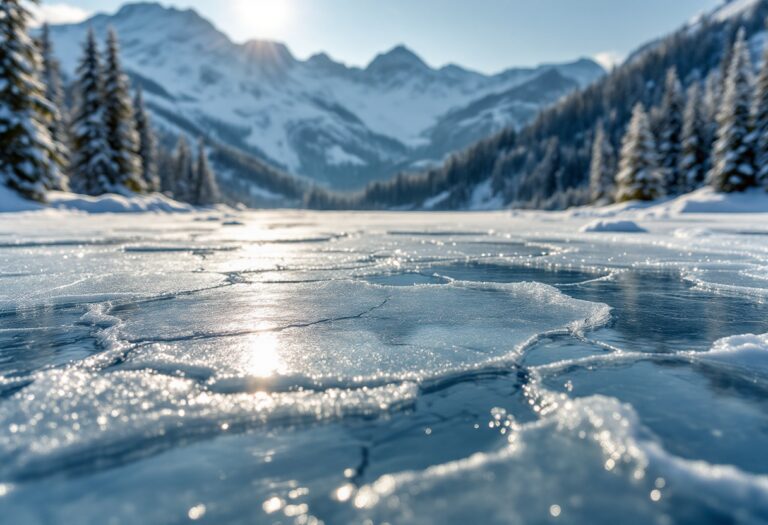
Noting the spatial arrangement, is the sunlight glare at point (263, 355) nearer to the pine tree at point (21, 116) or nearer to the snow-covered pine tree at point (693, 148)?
the pine tree at point (21, 116)

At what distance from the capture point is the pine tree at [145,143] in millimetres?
37188

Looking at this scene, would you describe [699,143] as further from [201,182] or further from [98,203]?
[201,182]

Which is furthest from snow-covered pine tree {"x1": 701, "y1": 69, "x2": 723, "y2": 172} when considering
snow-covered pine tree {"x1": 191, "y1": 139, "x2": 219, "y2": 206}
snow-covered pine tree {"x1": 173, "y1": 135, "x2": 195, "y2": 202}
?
snow-covered pine tree {"x1": 173, "y1": 135, "x2": 195, "y2": 202}

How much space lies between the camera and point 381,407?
2.05m

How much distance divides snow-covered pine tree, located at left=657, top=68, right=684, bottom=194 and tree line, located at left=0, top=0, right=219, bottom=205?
40894mm

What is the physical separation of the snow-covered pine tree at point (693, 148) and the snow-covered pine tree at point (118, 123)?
40391mm

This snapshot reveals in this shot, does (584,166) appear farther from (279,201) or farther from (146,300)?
(279,201)

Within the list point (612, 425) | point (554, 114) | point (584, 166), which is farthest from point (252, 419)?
point (554, 114)

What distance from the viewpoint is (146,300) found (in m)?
4.23

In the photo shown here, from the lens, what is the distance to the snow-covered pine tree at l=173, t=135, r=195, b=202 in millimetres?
51656

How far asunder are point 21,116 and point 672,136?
1761 inches

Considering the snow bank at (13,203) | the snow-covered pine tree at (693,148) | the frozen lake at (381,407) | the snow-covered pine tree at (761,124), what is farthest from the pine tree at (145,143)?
the snow-covered pine tree at (693,148)

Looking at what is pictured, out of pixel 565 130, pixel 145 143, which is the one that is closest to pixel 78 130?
pixel 145 143

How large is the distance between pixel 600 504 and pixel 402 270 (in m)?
5.03
